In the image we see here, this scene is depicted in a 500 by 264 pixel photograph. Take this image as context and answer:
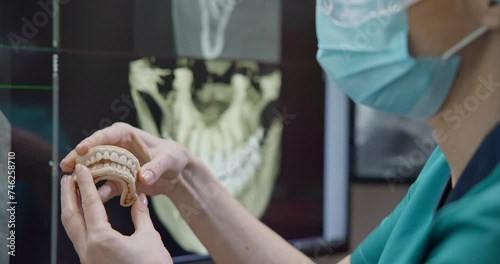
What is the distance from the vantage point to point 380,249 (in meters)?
1.16

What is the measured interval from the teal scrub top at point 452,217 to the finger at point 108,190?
0.39 meters

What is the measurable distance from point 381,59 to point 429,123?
109mm

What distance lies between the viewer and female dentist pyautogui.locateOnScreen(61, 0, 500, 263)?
896mm

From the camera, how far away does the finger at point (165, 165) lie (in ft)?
3.49

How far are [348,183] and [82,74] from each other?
0.99 metres

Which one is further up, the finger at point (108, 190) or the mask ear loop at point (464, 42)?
the mask ear loop at point (464, 42)

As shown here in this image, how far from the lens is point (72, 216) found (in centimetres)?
94

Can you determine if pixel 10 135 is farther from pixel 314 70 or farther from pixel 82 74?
pixel 314 70

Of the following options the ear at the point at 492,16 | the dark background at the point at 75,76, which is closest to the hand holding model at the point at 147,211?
the dark background at the point at 75,76

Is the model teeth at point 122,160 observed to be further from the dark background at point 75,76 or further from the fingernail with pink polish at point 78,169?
the dark background at point 75,76

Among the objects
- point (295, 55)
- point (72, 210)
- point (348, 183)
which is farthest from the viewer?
point (348, 183)

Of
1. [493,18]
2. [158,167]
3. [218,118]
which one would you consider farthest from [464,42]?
[218,118]

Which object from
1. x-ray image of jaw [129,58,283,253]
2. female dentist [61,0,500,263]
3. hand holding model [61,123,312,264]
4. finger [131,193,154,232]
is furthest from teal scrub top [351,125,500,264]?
x-ray image of jaw [129,58,283,253]

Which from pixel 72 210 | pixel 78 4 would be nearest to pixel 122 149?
pixel 72 210
